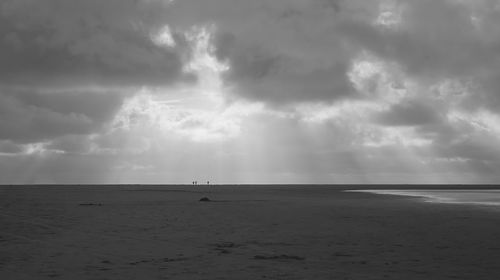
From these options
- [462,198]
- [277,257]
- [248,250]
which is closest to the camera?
[277,257]

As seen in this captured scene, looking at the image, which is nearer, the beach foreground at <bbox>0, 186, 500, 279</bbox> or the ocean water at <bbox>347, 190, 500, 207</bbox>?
the beach foreground at <bbox>0, 186, 500, 279</bbox>

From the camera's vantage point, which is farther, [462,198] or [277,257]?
[462,198]

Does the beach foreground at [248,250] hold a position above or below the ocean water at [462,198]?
below

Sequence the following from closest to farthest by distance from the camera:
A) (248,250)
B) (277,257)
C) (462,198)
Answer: (277,257), (248,250), (462,198)

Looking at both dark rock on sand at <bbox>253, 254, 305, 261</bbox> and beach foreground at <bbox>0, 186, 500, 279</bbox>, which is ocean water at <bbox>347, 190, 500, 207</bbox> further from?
dark rock on sand at <bbox>253, 254, 305, 261</bbox>

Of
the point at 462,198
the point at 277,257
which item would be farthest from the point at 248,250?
the point at 462,198

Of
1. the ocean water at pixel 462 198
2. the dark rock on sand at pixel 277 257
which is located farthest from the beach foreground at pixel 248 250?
the ocean water at pixel 462 198

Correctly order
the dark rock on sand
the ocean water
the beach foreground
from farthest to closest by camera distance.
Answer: the ocean water, the dark rock on sand, the beach foreground

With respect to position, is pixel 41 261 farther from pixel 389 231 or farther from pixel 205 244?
pixel 389 231

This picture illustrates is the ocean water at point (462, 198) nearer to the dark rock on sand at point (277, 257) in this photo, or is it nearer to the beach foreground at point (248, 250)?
the beach foreground at point (248, 250)

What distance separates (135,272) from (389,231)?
16.3 metres

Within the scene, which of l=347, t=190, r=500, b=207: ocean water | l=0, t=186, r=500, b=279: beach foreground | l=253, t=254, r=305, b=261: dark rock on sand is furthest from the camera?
l=347, t=190, r=500, b=207: ocean water

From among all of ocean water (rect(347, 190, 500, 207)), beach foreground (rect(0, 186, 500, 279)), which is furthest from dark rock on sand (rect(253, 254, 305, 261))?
ocean water (rect(347, 190, 500, 207))

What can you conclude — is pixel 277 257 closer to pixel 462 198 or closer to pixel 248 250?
pixel 248 250
